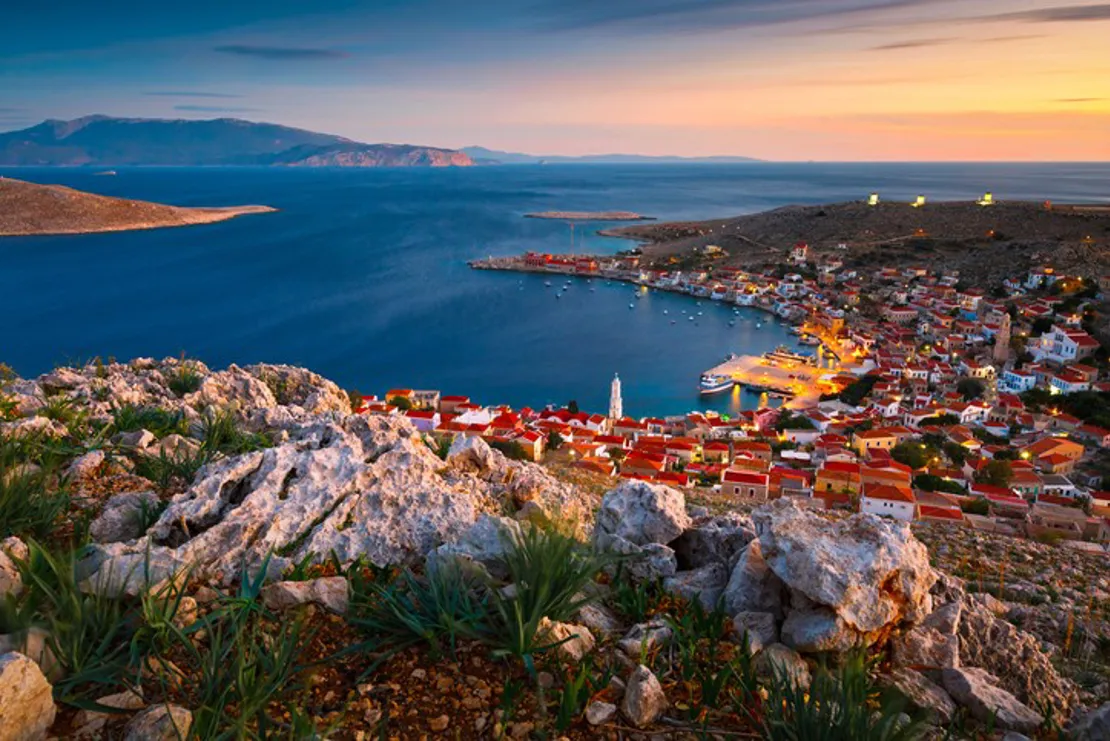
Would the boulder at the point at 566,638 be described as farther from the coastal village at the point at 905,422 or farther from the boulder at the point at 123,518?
the coastal village at the point at 905,422

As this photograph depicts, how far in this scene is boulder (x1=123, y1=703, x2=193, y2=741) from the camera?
7.41ft

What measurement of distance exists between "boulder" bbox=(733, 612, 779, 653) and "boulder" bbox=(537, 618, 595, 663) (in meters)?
0.77

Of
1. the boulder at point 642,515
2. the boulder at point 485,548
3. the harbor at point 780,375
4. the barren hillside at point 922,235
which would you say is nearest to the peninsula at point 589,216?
the barren hillside at point 922,235

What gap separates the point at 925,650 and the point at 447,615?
7.57 feet

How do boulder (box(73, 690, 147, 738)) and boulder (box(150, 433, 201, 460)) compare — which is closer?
boulder (box(73, 690, 147, 738))

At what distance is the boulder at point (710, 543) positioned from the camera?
13.9 feet

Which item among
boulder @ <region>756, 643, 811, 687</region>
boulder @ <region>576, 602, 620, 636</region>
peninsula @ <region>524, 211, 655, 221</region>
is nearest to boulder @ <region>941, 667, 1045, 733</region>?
boulder @ <region>756, 643, 811, 687</region>

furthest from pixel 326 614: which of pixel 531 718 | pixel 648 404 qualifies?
pixel 648 404

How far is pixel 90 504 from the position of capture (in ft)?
13.6

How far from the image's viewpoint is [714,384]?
39781mm

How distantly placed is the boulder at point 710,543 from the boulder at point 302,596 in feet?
7.04

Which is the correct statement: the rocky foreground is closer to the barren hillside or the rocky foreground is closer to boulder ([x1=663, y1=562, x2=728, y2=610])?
boulder ([x1=663, y1=562, x2=728, y2=610])

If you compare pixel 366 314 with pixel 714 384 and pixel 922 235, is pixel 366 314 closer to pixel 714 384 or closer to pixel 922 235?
pixel 714 384

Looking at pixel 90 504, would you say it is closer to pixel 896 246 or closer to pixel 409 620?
pixel 409 620
